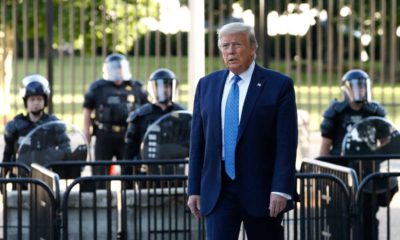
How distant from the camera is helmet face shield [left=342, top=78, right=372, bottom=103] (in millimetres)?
11578

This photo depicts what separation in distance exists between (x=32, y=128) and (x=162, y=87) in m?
1.59

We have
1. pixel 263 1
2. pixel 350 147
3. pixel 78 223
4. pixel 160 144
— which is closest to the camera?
pixel 78 223

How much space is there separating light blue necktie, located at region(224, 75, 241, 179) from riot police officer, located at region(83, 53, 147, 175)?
754 centimetres

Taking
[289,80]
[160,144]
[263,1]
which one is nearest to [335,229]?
[289,80]

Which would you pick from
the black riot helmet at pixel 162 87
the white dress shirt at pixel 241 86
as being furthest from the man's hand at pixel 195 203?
the black riot helmet at pixel 162 87

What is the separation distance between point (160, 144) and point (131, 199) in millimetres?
3218

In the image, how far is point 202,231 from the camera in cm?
888

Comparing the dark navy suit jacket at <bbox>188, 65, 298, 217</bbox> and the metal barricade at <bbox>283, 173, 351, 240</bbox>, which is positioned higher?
the dark navy suit jacket at <bbox>188, 65, 298, 217</bbox>

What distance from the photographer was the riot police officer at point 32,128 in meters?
11.2

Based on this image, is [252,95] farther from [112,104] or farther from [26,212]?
[112,104]

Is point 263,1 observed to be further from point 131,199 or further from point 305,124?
point 131,199

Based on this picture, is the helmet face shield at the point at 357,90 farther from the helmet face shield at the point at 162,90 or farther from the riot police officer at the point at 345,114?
the helmet face shield at the point at 162,90

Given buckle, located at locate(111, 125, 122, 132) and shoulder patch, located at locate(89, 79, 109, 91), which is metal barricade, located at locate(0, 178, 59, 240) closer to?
buckle, located at locate(111, 125, 122, 132)

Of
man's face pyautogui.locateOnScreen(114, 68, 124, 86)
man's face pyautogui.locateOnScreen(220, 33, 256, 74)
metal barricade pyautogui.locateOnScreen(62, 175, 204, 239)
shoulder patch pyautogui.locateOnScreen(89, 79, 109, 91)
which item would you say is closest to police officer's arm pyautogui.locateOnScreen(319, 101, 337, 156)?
metal barricade pyautogui.locateOnScreen(62, 175, 204, 239)
